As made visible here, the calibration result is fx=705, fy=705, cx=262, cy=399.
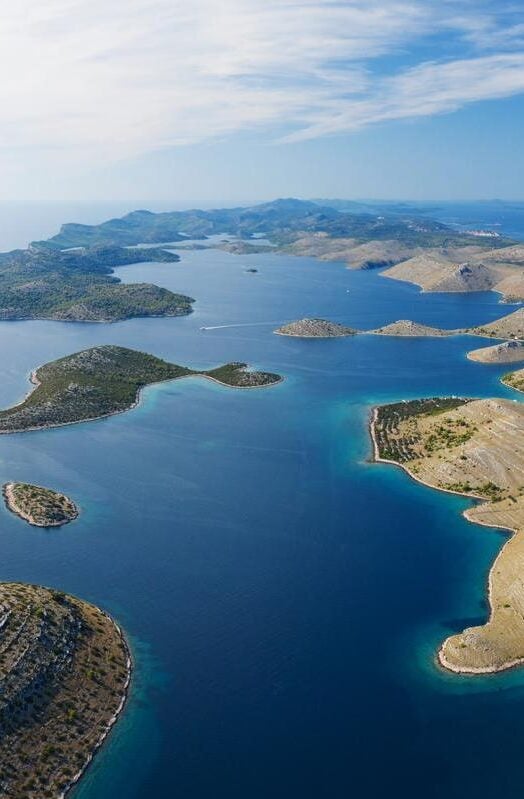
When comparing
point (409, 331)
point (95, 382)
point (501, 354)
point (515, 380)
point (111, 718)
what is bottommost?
point (111, 718)

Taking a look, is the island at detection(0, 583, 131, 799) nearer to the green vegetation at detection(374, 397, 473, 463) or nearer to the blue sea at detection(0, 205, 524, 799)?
the blue sea at detection(0, 205, 524, 799)

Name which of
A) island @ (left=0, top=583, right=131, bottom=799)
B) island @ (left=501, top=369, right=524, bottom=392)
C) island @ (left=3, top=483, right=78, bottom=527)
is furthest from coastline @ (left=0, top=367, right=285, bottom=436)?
island @ (left=0, top=583, right=131, bottom=799)

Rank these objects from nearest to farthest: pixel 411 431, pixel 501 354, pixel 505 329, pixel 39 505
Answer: pixel 39 505, pixel 411 431, pixel 501 354, pixel 505 329

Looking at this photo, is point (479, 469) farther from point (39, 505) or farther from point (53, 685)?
point (53, 685)

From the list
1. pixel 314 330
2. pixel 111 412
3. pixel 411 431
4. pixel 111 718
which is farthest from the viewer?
pixel 314 330

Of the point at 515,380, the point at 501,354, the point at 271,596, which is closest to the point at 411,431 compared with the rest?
the point at 515,380

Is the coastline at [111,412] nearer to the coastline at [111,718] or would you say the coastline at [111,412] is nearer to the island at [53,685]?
the island at [53,685]


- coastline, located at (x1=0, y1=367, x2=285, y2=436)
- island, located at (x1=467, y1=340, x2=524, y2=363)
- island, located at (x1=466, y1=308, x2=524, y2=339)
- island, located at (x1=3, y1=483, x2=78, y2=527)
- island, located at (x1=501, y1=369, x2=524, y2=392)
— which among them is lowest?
island, located at (x1=3, y1=483, x2=78, y2=527)
